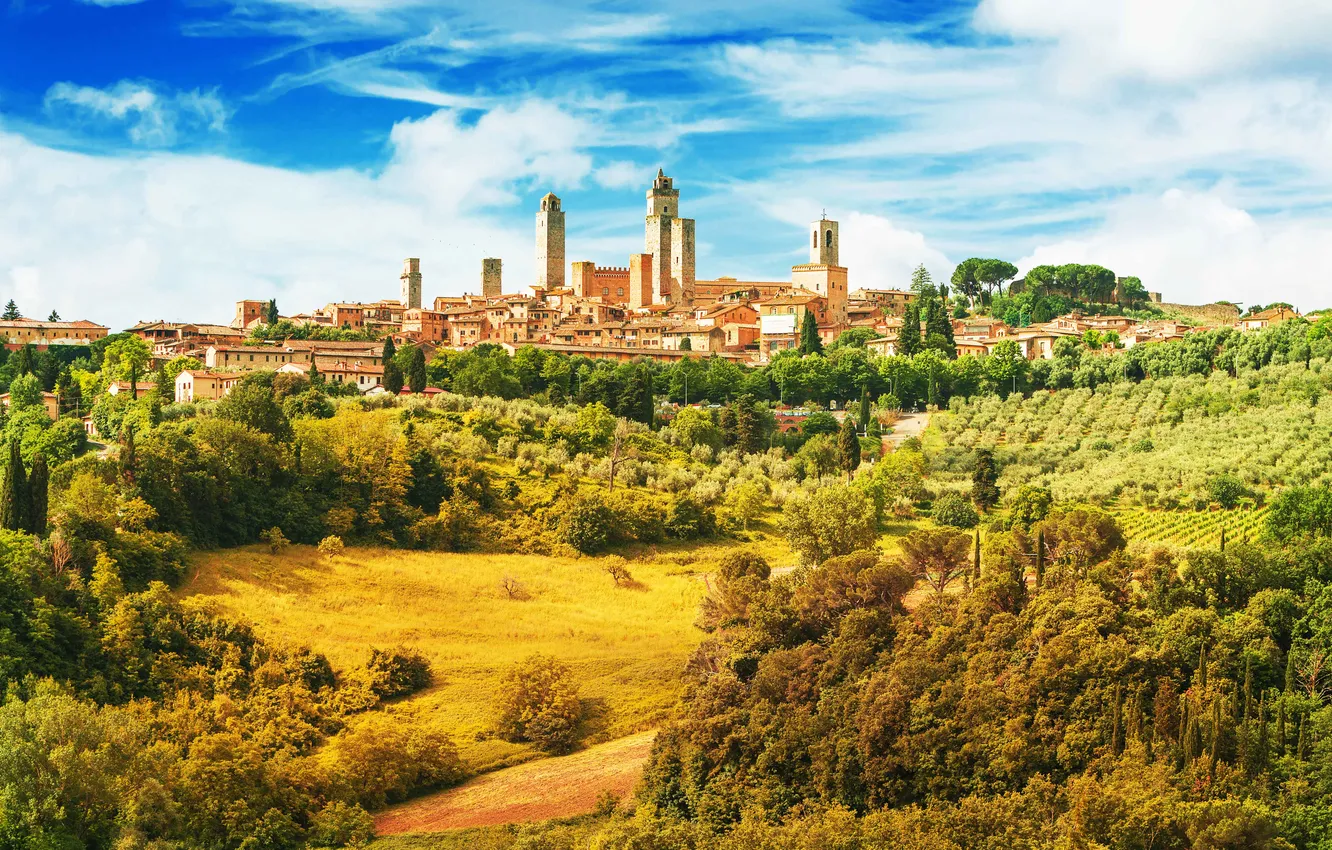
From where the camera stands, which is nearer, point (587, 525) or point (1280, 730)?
point (1280, 730)

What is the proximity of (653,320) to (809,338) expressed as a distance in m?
11.9

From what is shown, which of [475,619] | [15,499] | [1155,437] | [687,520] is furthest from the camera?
[1155,437]

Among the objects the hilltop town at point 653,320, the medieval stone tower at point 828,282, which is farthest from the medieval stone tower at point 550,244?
the medieval stone tower at point 828,282

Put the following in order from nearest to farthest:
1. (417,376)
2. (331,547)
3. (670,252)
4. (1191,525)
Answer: (331,547) < (1191,525) < (417,376) < (670,252)

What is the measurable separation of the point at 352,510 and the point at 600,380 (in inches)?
699

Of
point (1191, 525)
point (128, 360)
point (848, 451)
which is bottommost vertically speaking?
point (1191, 525)

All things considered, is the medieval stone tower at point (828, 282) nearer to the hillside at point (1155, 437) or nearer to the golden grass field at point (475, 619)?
the hillside at point (1155, 437)

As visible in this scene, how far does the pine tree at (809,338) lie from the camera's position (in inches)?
2886

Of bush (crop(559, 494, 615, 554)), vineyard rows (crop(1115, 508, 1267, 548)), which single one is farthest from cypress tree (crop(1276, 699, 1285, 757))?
bush (crop(559, 494, 615, 554))

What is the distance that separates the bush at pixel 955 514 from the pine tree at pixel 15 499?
993 inches

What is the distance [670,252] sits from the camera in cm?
9844

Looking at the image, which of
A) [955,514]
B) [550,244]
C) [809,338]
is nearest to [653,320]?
[809,338]

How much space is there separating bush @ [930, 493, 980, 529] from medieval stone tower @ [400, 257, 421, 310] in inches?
2719

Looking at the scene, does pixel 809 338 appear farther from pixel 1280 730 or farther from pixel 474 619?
pixel 1280 730
